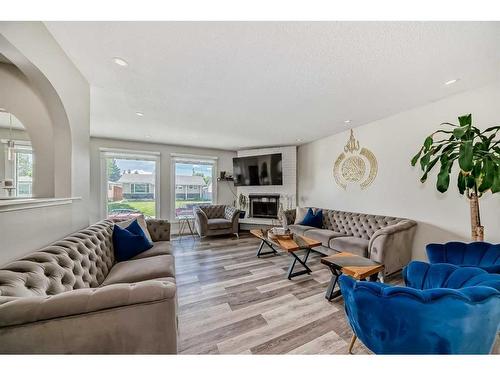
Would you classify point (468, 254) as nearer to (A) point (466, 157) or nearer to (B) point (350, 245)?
(A) point (466, 157)

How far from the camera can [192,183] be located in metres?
5.75

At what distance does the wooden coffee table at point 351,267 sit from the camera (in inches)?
75.1

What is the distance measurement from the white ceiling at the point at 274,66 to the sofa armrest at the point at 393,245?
1840 millimetres

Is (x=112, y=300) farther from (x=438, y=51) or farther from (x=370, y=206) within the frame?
(x=370, y=206)

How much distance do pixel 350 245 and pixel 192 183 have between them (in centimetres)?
448

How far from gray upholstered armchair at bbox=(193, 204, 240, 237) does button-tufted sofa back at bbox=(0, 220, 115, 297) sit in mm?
2759

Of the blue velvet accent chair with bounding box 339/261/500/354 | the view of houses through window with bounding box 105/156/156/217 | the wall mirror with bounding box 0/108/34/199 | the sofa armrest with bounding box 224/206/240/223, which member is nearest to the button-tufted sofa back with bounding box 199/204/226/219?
the sofa armrest with bounding box 224/206/240/223

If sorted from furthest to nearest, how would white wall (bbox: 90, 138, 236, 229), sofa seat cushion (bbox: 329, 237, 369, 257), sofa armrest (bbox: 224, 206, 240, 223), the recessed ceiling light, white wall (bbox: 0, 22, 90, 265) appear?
sofa armrest (bbox: 224, 206, 240, 223), white wall (bbox: 90, 138, 236, 229), sofa seat cushion (bbox: 329, 237, 369, 257), the recessed ceiling light, white wall (bbox: 0, 22, 90, 265)

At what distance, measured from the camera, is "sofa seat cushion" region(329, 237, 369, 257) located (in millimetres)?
2836

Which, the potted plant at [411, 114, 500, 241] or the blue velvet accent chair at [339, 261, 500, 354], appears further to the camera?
the potted plant at [411, 114, 500, 241]

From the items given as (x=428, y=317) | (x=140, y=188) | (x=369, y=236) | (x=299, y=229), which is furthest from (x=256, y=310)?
(x=140, y=188)

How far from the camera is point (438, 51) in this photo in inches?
65.9

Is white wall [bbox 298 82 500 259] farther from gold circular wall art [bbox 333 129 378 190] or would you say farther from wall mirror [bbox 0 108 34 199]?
wall mirror [bbox 0 108 34 199]

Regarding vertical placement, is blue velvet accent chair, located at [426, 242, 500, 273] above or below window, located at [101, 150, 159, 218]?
below
